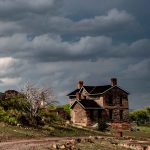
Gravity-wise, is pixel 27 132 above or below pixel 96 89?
below

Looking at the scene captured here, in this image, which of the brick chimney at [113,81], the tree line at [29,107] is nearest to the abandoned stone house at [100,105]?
the brick chimney at [113,81]

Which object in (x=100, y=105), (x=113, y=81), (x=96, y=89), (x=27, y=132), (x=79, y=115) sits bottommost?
(x=27, y=132)

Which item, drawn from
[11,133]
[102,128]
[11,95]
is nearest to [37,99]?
[11,95]

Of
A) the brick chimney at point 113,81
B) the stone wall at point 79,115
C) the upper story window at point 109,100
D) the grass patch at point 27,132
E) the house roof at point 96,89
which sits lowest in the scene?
the grass patch at point 27,132

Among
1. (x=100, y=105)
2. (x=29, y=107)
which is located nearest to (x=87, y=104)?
(x=100, y=105)

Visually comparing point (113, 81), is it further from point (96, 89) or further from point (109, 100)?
point (96, 89)

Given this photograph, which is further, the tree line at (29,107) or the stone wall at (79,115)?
the stone wall at (79,115)

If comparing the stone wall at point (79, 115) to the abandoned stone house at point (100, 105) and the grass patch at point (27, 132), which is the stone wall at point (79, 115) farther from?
the grass patch at point (27, 132)

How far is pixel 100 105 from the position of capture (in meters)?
87.6

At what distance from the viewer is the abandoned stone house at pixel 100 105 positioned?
279 feet

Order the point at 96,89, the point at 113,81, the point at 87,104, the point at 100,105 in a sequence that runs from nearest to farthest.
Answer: the point at 87,104, the point at 100,105, the point at 113,81, the point at 96,89

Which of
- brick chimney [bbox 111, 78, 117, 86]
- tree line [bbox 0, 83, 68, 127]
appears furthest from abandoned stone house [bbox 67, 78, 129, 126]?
tree line [bbox 0, 83, 68, 127]

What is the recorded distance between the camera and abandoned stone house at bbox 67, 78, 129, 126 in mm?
85188

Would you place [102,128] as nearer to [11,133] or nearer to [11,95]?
[11,95]
